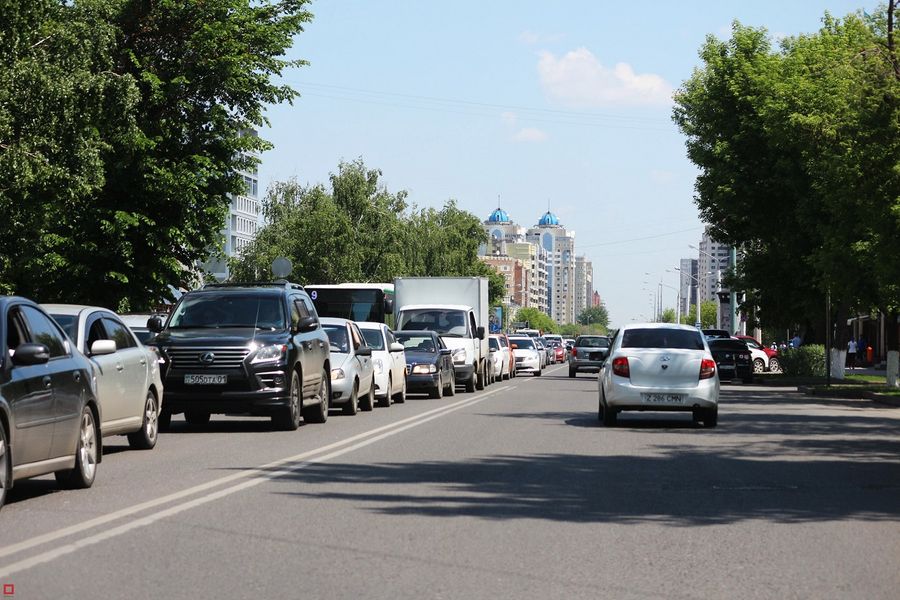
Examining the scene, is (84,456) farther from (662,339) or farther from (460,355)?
(460,355)

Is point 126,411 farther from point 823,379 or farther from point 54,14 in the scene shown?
point 823,379

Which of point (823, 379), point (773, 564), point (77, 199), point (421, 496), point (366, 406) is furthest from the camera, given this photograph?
point (823, 379)

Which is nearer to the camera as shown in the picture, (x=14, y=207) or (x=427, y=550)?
(x=427, y=550)

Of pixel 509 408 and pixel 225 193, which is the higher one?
pixel 225 193

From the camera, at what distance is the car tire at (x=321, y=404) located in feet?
76.7

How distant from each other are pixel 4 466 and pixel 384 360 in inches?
767

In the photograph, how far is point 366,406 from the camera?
2861 centimetres

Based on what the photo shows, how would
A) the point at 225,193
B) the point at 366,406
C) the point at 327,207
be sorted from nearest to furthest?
the point at 366,406, the point at 225,193, the point at 327,207

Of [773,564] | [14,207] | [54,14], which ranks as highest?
[54,14]

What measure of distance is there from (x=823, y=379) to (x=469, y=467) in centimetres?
3743

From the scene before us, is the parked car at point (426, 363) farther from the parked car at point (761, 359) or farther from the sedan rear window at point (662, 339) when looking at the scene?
the parked car at point (761, 359)

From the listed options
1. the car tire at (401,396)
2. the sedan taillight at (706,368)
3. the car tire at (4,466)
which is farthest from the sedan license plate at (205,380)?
the car tire at (401,396)

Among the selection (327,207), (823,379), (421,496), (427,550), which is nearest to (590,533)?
(427,550)

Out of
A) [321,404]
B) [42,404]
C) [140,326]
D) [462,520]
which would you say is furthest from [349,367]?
[462,520]
